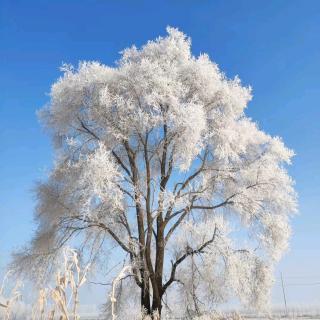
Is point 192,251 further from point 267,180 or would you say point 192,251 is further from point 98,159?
point 98,159

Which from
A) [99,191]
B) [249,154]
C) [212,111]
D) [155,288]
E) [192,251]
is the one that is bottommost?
[155,288]

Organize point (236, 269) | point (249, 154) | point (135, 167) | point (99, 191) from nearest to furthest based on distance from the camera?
point (99, 191) < point (236, 269) < point (135, 167) < point (249, 154)

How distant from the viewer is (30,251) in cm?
1623

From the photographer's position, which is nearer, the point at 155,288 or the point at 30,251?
the point at 155,288

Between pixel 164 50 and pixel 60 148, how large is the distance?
4.93 m

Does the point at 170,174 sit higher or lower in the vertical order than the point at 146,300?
higher

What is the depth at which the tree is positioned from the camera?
15.0m

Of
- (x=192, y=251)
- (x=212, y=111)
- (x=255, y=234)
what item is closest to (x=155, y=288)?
(x=192, y=251)

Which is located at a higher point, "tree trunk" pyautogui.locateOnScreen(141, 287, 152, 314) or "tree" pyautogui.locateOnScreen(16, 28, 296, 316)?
"tree" pyautogui.locateOnScreen(16, 28, 296, 316)

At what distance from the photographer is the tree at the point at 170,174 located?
49.2 feet

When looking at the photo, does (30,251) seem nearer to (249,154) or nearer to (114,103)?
(114,103)

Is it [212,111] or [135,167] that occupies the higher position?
[212,111]

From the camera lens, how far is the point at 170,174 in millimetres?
16281

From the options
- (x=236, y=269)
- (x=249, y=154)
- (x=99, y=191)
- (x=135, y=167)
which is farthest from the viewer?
(x=249, y=154)
